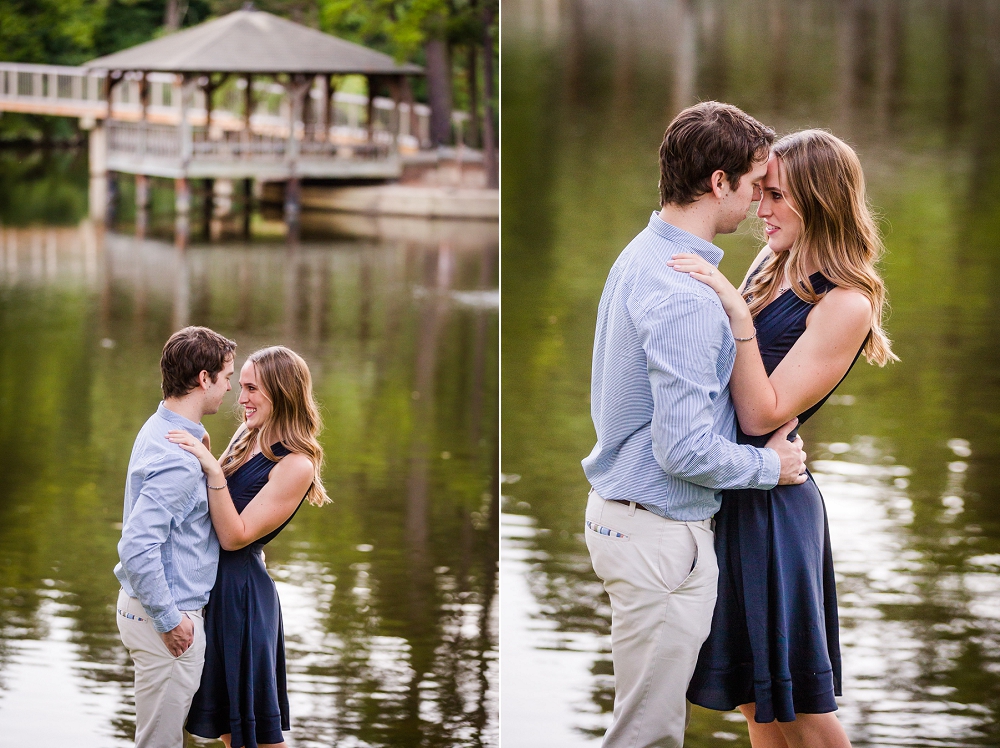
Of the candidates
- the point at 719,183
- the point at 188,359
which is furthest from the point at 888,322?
the point at 188,359

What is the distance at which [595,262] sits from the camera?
782 cm

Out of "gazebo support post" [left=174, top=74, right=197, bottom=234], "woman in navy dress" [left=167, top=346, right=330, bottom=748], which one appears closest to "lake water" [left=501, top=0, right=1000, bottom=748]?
"woman in navy dress" [left=167, top=346, right=330, bottom=748]

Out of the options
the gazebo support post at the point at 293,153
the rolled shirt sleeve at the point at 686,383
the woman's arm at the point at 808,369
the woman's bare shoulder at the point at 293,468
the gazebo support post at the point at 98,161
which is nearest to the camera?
the rolled shirt sleeve at the point at 686,383

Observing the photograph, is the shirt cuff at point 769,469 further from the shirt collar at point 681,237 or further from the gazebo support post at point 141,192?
the gazebo support post at point 141,192

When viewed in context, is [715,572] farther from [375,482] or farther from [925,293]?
[925,293]

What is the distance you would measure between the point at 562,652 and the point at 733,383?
6.55ft

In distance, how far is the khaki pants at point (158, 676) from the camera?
192 cm

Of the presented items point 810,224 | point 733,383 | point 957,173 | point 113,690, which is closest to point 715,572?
point 733,383

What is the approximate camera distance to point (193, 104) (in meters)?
5.87

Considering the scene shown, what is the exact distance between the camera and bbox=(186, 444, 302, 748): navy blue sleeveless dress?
6.66 feet

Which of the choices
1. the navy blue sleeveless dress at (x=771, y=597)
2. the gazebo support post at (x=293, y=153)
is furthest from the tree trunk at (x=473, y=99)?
the navy blue sleeveless dress at (x=771, y=597)

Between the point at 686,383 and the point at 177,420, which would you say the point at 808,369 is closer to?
the point at 686,383

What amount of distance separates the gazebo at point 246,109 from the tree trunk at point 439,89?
0.10m

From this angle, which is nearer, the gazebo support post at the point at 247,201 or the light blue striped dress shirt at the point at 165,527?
the light blue striped dress shirt at the point at 165,527
